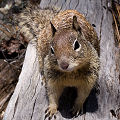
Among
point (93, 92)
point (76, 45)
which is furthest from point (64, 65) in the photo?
point (93, 92)

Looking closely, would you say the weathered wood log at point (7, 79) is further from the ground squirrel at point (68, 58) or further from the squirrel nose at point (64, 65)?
the squirrel nose at point (64, 65)

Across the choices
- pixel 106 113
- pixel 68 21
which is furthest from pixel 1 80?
pixel 106 113

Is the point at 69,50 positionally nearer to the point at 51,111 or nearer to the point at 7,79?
→ the point at 51,111

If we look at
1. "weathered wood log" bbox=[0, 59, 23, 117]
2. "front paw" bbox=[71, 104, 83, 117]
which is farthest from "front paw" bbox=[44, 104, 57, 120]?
"weathered wood log" bbox=[0, 59, 23, 117]

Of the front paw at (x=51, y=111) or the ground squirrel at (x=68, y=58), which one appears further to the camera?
the front paw at (x=51, y=111)

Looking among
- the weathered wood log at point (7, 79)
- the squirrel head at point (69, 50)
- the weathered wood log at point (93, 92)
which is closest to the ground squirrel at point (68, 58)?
the squirrel head at point (69, 50)

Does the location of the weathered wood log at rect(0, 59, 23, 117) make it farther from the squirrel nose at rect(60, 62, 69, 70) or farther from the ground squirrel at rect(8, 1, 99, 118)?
the squirrel nose at rect(60, 62, 69, 70)

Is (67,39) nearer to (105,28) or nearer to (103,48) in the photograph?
(103,48)
